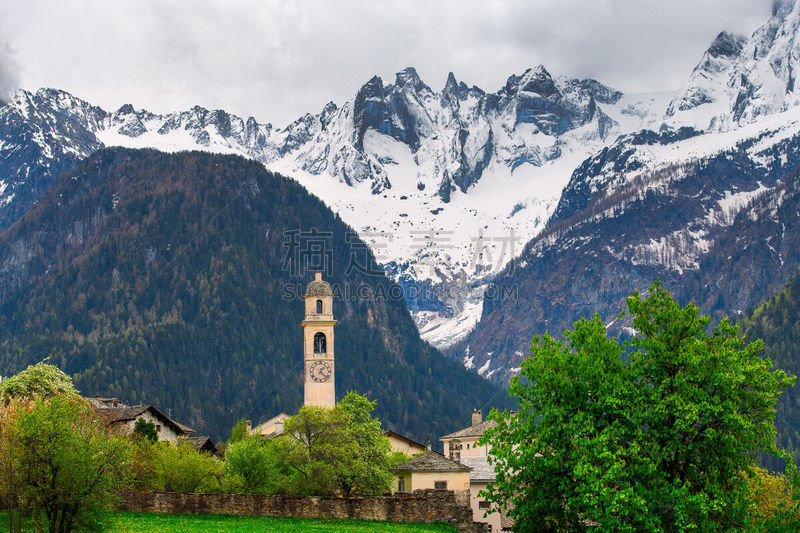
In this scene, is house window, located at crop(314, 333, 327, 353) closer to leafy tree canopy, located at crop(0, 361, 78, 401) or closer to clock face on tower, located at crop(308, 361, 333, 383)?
clock face on tower, located at crop(308, 361, 333, 383)

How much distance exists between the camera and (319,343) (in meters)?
114

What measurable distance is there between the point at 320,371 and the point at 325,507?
5434 centimetres

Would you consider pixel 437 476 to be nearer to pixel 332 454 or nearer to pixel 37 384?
pixel 332 454

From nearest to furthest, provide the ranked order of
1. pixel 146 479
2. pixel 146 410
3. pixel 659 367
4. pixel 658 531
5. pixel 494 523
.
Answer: pixel 658 531 < pixel 659 367 < pixel 146 479 < pixel 494 523 < pixel 146 410

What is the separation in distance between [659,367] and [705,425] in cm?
328

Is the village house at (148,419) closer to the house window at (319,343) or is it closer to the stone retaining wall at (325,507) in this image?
the house window at (319,343)

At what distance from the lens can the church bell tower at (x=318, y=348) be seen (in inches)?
4405

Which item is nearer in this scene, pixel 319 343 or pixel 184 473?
pixel 184 473

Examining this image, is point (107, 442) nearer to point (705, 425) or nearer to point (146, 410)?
point (705, 425)

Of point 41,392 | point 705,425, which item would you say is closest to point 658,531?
point 705,425

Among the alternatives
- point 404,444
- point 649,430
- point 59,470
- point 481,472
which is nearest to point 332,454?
point 481,472

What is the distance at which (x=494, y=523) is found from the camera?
267 ft

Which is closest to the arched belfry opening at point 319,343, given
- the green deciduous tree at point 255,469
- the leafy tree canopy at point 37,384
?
the leafy tree canopy at point 37,384

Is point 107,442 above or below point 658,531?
above
